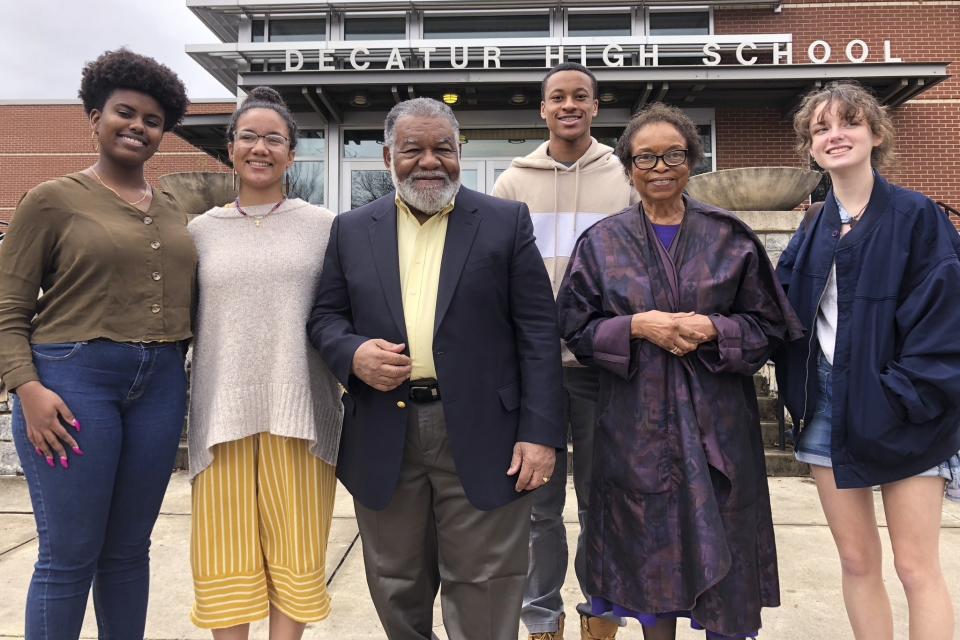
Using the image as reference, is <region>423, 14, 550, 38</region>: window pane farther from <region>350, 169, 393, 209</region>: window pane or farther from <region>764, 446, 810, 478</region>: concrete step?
<region>764, 446, 810, 478</region>: concrete step

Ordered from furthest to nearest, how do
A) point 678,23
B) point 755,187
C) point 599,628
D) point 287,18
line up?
point 287,18
point 678,23
point 755,187
point 599,628

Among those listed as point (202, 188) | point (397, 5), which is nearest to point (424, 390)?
point (202, 188)

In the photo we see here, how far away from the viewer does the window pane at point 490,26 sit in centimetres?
1294

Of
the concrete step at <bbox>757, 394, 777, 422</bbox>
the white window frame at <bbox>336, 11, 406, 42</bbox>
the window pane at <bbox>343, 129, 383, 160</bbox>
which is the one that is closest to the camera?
the concrete step at <bbox>757, 394, 777, 422</bbox>

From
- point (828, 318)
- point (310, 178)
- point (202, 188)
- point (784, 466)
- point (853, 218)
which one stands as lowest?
point (784, 466)

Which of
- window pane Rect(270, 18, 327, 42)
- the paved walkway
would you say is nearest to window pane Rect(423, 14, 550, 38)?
window pane Rect(270, 18, 327, 42)

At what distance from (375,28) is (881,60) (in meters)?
10.2

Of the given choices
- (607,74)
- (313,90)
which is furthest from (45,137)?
(607,74)

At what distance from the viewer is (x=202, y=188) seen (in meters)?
7.04

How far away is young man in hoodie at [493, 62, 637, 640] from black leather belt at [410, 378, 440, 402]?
0.69 meters

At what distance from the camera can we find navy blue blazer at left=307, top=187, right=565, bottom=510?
6.36ft

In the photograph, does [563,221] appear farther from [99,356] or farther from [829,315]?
[99,356]

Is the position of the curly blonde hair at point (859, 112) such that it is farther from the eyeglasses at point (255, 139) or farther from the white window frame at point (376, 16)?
the white window frame at point (376, 16)

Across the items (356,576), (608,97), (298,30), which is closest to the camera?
(356,576)
